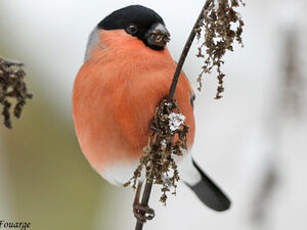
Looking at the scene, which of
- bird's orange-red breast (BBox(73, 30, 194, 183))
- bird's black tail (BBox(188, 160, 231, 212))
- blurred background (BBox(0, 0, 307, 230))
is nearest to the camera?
bird's orange-red breast (BBox(73, 30, 194, 183))

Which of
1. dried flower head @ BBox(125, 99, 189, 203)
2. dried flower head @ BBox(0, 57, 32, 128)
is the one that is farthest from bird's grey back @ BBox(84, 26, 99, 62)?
dried flower head @ BBox(0, 57, 32, 128)

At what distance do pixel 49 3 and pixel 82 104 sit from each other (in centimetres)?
212

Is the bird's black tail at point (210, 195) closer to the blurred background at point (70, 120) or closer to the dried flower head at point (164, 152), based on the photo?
the blurred background at point (70, 120)

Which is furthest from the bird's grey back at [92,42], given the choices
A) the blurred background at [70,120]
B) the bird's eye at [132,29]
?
the blurred background at [70,120]

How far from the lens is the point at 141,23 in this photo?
1563mm

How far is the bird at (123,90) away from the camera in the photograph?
150 cm

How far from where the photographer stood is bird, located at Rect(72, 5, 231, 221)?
150 cm

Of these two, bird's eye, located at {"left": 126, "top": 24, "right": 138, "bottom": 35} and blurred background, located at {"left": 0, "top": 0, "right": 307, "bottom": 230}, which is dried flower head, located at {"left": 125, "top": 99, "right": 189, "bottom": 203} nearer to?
bird's eye, located at {"left": 126, "top": 24, "right": 138, "bottom": 35}

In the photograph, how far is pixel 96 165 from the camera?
67.1 inches

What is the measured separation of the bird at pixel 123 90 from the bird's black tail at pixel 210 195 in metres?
0.77

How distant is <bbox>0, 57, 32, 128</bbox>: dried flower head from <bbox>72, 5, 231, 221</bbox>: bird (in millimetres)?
559

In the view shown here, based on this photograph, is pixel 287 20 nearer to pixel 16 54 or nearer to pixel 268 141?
pixel 268 141

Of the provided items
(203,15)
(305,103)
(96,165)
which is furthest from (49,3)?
(203,15)

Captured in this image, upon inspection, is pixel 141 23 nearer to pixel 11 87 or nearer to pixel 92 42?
pixel 92 42
